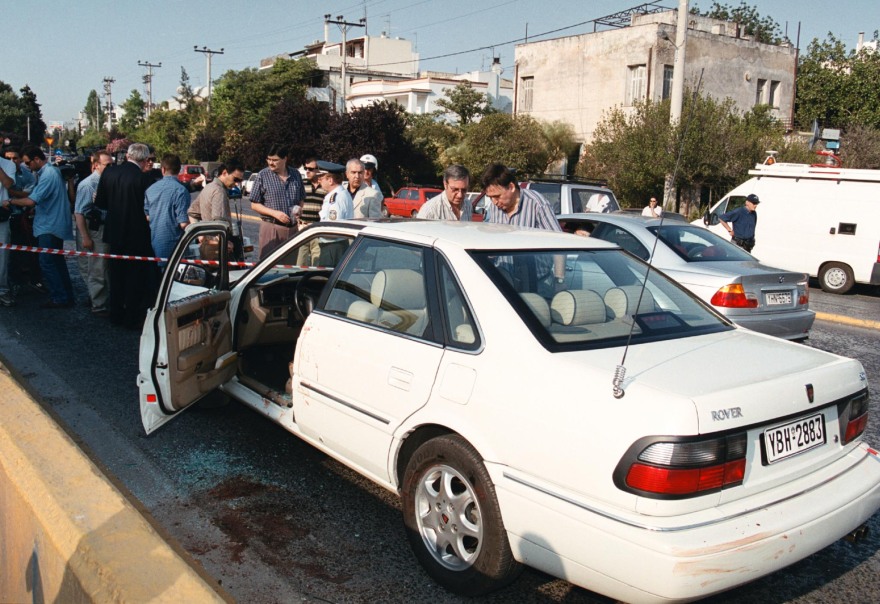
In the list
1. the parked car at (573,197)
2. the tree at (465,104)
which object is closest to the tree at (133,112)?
the tree at (465,104)

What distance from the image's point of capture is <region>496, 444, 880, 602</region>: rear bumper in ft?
8.55

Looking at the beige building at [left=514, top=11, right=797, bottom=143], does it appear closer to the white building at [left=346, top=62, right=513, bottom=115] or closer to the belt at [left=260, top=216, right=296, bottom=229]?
the white building at [left=346, top=62, right=513, bottom=115]

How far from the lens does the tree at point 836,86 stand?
4000 centimetres

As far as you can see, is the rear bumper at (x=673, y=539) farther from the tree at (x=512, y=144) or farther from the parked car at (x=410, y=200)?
the tree at (x=512, y=144)

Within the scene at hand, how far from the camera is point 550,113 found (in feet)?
126

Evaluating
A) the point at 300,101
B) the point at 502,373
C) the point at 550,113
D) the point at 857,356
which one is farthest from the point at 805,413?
the point at 300,101

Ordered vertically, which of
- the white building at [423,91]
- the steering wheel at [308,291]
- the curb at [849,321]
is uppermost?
the white building at [423,91]

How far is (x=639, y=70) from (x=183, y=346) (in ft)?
108

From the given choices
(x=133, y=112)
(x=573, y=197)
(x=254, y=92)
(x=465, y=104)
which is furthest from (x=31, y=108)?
(x=573, y=197)

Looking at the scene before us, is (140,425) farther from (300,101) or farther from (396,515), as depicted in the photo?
(300,101)

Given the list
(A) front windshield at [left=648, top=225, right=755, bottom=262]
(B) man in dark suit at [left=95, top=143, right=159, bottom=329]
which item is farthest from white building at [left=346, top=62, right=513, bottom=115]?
(A) front windshield at [left=648, top=225, right=755, bottom=262]

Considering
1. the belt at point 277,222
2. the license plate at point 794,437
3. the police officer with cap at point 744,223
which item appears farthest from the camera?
the police officer with cap at point 744,223

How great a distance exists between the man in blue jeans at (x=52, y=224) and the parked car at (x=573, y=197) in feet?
23.4

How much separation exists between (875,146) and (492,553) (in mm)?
32475
